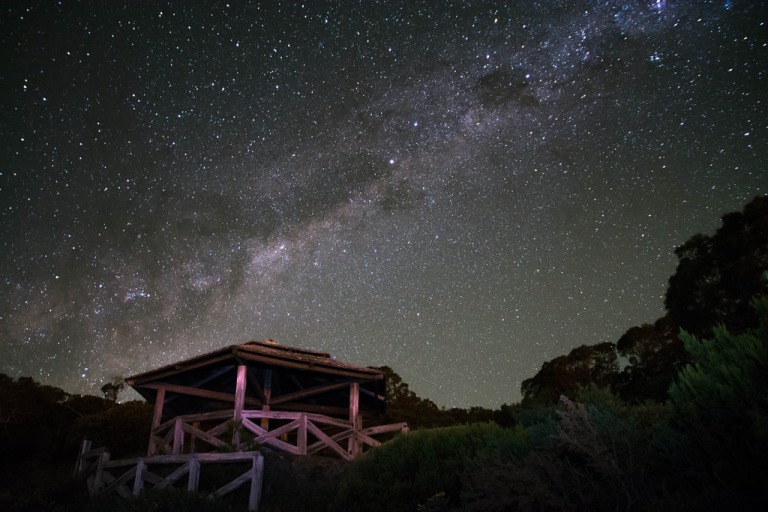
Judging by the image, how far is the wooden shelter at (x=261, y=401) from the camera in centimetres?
1082

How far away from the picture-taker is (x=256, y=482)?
347 inches

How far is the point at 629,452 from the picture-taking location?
4859 mm

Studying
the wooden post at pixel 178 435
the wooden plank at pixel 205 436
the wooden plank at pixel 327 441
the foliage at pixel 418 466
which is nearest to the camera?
the foliage at pixel 418 466

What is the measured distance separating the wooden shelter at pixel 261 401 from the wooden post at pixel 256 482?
0.53m

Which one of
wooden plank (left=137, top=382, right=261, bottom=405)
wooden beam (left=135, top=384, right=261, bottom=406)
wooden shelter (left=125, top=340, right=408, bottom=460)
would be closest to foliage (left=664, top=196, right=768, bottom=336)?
wooden shelter (left=125, top=340, right=408, bottom=460)

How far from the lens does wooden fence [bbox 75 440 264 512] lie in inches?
349

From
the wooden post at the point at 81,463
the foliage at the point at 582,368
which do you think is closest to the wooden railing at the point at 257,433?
the wooden post at the point at 81,463

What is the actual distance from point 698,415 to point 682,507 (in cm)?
88

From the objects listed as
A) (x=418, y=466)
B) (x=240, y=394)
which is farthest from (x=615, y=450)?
(x=240, y=394)

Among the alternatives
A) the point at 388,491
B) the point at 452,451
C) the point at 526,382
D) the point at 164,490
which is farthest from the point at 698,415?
the point at 526,382

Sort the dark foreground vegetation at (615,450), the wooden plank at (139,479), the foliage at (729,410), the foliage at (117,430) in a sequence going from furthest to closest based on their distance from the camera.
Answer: the foliage at (117,430) < the wooden plank at (139,479) < the dark foreground vegetation at (615,450) < the foliage at (729,410)

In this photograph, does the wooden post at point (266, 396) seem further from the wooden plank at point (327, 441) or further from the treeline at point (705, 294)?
the treeline at point (705, 294)

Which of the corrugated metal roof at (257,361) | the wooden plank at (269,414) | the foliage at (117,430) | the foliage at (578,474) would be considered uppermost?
the foliage at (117,430)

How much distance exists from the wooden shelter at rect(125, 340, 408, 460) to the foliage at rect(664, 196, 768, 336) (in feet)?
36.0
